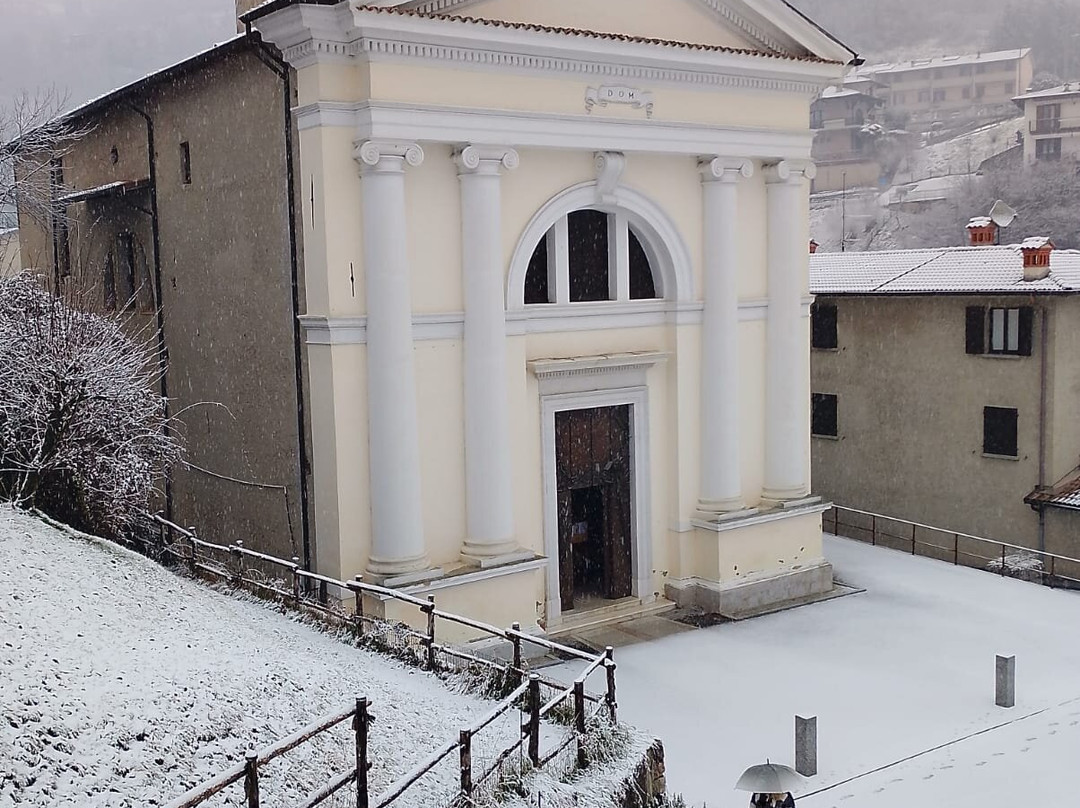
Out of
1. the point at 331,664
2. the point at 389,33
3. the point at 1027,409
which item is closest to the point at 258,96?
the point at 389,33

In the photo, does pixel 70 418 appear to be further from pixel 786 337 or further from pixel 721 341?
pixel 786 337

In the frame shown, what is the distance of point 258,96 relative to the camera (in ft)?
45.5

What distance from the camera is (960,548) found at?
24938 millimetres

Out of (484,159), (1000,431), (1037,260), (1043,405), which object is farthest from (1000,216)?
(484,159)

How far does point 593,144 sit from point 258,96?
4.13 m

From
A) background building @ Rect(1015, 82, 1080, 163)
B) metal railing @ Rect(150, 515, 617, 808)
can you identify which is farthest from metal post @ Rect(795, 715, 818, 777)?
background building @ Rect(1015, 82, 1080, 163)

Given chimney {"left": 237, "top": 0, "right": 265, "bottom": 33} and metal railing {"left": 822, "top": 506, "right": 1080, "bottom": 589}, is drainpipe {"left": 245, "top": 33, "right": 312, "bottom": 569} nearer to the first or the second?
chimney {"left": 237, "top": 0, "right": 265, "bottom": 33}

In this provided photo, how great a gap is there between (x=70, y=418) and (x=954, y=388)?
A: 61.2 feet

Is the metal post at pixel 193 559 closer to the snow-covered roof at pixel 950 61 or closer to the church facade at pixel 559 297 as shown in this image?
the church facade at pixel 559 297

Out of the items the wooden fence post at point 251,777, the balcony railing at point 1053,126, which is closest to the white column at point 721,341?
the wooden fence post at point 251,777

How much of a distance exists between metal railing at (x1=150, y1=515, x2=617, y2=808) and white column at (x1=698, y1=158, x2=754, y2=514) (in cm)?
494

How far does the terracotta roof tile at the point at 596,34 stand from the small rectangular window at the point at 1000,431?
10.7 m

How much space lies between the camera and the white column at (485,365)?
44.2ft

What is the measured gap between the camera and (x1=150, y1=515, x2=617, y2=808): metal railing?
6.55 m
